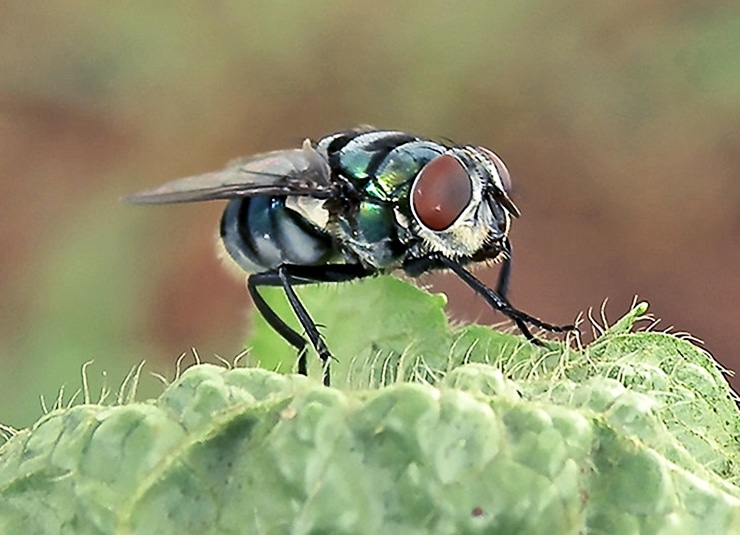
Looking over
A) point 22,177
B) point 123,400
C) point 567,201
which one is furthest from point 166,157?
point 123,400

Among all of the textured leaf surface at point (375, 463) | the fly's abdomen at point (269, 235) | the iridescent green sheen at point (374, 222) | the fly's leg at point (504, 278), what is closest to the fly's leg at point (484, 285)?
the fly's leg at point (504, 278)

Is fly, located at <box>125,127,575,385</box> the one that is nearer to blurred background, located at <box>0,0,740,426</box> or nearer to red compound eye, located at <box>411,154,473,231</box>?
red compound eye, located at <box>411,154,473,231</box>

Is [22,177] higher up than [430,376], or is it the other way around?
[430,376]

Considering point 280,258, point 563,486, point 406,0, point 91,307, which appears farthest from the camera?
point 406,0

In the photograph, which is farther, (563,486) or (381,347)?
(381,347)

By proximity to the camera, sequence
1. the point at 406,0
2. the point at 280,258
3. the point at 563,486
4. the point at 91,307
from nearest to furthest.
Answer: the point at 563,486 → the point at 280,258 → the point at 91,307 → the point at 406,0

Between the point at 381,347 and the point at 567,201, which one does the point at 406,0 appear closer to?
the point at 567,201

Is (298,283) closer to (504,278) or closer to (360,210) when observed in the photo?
(360,210)

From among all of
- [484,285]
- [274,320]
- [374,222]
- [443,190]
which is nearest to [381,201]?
[374,222]
